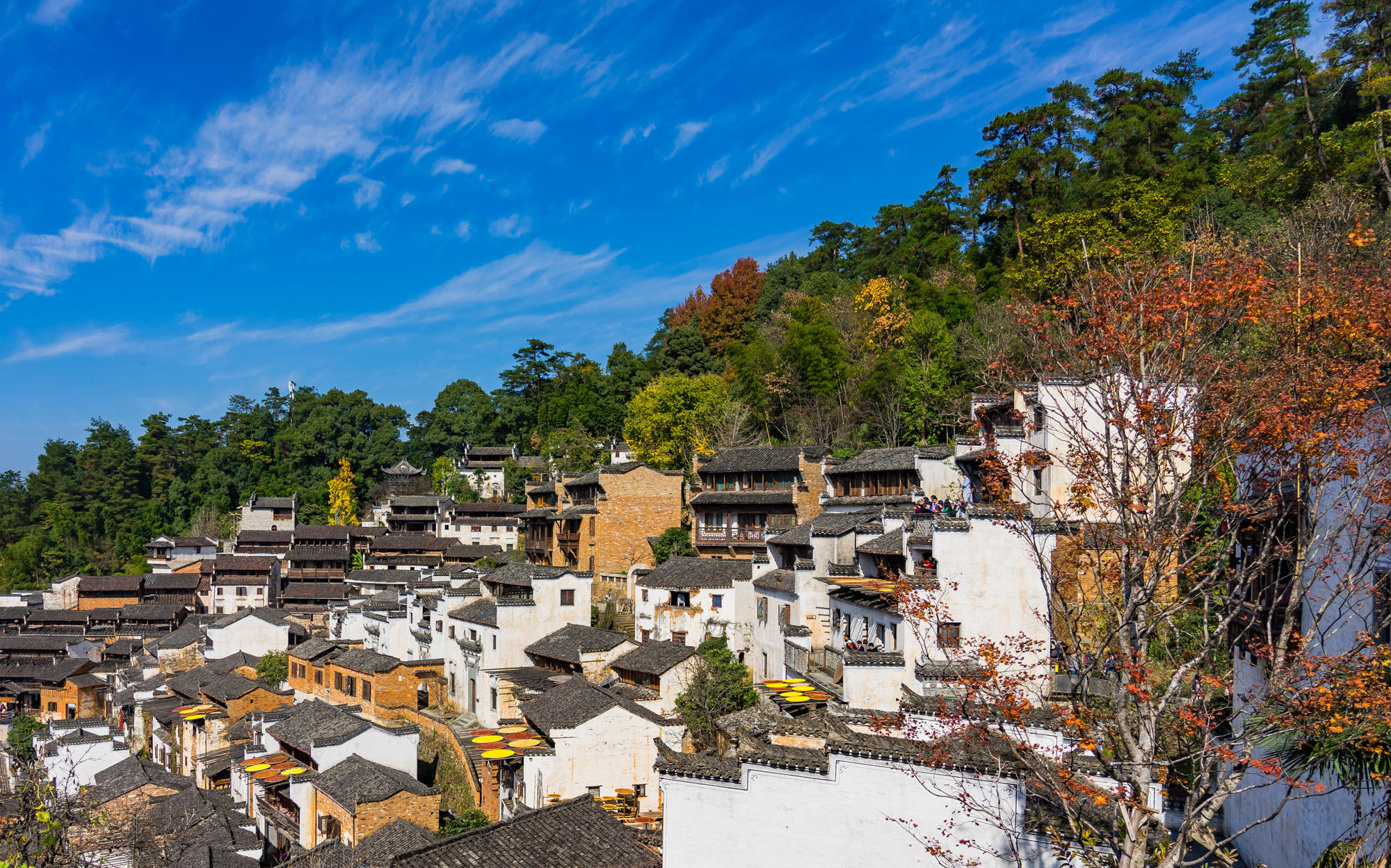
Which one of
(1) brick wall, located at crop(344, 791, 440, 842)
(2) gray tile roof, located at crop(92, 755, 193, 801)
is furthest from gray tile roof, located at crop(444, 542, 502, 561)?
(1) brick wall, located at crop(344, 791, 440, 842)

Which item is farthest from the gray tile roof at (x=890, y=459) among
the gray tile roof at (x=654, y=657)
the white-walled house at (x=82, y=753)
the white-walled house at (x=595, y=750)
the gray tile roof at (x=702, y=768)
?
the white-walled house at (x=82, y=753)

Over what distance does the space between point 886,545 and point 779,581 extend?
4.60m

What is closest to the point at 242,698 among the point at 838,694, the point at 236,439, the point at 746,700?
the point at 746,700

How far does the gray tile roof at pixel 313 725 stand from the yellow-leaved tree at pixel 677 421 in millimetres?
19109

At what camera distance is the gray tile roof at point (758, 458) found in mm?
33469

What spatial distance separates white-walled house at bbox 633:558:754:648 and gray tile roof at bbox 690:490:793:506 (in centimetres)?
453

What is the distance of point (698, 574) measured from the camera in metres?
28.8

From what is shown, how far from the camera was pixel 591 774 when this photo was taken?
20859 mm

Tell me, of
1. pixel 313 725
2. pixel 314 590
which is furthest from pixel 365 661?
pixel 314 590

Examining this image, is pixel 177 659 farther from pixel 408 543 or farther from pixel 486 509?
pixel 486 509

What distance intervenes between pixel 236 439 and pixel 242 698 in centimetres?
4870

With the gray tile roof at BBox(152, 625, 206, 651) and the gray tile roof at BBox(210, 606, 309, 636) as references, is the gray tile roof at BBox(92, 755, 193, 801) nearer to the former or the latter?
the gray tile roof at BBox(210, 606, 309, 636)

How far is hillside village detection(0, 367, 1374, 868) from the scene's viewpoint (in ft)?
35.5

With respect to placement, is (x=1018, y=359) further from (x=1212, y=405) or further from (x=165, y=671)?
(x=165, y=671)
